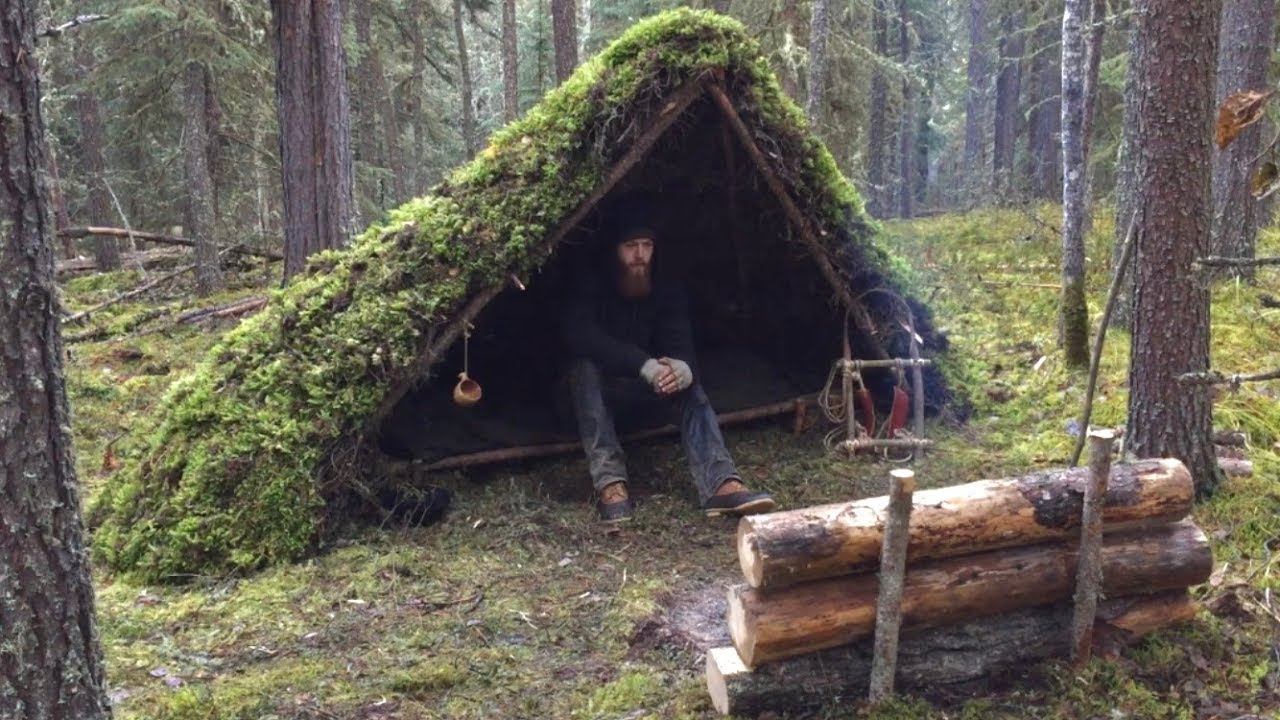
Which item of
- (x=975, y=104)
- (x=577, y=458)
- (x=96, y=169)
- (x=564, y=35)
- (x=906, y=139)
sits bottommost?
(x=577, y=458)

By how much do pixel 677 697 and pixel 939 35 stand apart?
28.8 meters

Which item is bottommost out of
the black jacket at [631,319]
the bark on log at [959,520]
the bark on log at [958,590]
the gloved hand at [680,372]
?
the bark on log at [958,590]

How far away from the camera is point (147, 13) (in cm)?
902

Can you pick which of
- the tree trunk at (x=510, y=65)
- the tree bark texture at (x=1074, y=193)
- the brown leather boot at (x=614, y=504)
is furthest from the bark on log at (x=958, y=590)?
the tree trunk at (x=510, y=65)

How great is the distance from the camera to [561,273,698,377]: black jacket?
6.03 metres

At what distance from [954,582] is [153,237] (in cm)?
1072

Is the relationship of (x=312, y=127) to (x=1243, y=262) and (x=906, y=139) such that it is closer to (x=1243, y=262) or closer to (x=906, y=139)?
(x=1243, y=262)

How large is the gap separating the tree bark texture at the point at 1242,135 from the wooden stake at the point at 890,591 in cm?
611

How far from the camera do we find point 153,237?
36.9 ft

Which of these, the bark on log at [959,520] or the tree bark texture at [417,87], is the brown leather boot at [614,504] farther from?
the tree bark texture at [417,87]

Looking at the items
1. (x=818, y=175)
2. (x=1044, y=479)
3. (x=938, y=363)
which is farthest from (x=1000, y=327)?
(x=1044, y=479)

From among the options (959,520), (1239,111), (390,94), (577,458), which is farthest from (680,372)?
(390,94)

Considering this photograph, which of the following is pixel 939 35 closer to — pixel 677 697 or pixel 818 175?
pixel 818 175

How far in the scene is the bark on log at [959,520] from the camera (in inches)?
125
